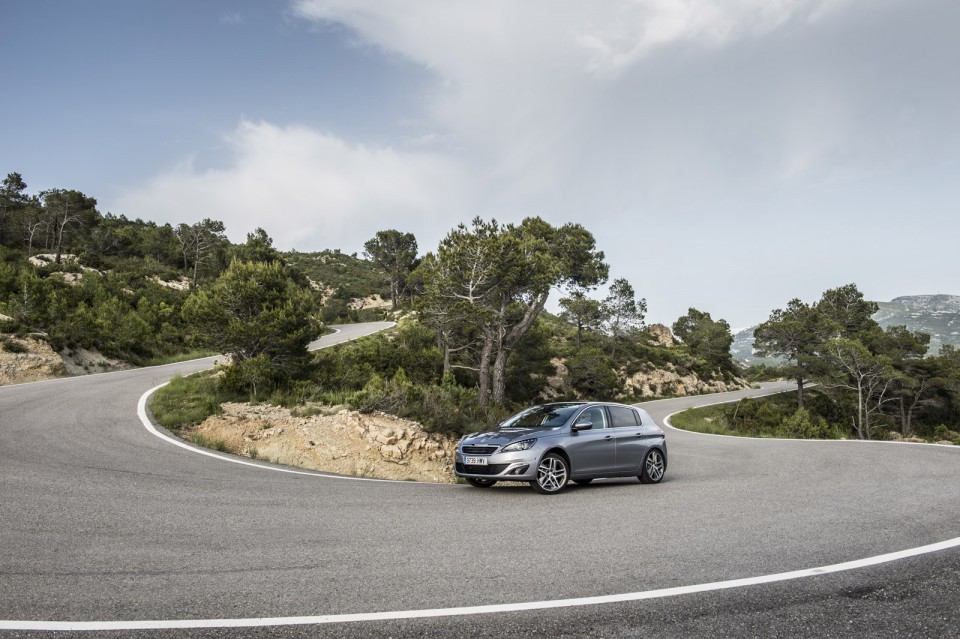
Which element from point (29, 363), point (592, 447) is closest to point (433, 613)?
point (592, 447)

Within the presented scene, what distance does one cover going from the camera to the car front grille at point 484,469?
28.0ft

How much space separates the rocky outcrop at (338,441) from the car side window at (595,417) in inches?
189

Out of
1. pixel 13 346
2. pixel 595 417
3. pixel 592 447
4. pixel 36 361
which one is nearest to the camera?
pixel 592 447

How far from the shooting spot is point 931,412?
42000mm

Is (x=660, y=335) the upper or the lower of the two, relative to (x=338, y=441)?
upper

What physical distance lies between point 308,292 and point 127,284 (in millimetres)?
29060

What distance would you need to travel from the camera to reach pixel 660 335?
70250mm

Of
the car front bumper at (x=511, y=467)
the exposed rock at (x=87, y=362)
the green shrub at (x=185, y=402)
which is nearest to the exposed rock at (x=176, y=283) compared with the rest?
the exposed rock at (x=87, y=362)

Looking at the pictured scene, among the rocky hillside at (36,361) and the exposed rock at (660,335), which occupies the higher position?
the exposed rock at (660,335)

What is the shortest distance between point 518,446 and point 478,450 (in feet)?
2.43

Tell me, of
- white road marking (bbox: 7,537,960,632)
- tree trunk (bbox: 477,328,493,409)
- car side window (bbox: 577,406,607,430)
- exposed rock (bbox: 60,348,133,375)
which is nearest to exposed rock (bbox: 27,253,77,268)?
exposed rock (bbox: 60,348,133,375)

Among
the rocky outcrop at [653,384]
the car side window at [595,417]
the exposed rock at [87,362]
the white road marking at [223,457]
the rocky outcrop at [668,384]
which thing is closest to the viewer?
the car side window at [595,417]

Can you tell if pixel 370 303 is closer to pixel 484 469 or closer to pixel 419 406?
pixel 419 406

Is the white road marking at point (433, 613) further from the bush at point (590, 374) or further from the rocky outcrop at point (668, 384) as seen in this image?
the rocky outcrop at point (668, 384)
